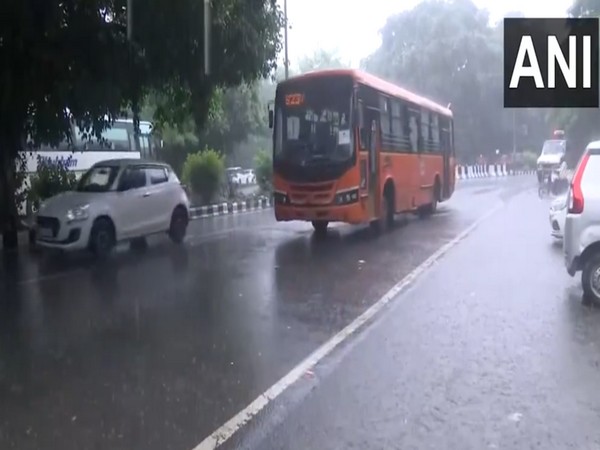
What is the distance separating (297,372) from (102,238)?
877 centimetres

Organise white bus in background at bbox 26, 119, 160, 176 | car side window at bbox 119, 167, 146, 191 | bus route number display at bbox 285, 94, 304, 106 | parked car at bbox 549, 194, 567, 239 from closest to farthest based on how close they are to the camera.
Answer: parked car at bbox 549, 194, 567, 239, car side window at bbox 119, 167, 146, 191, bus route number display at bbox 285, 94, 304, 106, white bus in background at bbox 26, 119, 160, 176

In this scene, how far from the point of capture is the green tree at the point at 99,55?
48.5 feet

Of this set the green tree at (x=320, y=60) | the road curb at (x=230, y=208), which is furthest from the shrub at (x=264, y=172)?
the green tree at (x=320, y=60)

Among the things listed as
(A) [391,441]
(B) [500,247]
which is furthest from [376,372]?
(B) [500,247]

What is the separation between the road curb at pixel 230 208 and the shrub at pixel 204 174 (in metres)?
0.82

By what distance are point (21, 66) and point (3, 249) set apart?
402 centimetres

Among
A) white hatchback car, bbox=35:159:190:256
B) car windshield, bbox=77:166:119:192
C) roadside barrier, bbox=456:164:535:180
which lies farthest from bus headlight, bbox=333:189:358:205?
roadside barrier, bbox=456:164:535:180

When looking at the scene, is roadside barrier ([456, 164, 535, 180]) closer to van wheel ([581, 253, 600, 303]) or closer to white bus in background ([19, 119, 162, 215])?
white bus in background ([19, 119, 162, 215])

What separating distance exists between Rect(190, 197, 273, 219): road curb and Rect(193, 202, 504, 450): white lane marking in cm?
1484

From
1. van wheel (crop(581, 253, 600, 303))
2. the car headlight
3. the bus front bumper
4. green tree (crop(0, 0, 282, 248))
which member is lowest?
van wheel (crop(581, 253, 600, 303))

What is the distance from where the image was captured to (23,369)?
725 cm

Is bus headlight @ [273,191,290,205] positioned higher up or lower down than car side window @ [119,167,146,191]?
lower down

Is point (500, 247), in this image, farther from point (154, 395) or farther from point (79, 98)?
point (154, 395)

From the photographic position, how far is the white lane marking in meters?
5.41
